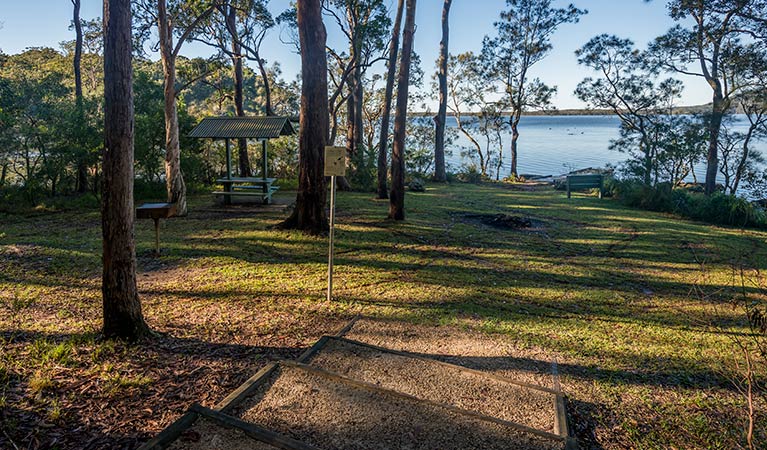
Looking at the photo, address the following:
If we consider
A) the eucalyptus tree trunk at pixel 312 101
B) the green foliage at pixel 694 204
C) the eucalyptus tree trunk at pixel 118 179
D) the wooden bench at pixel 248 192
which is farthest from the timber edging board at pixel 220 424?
the green foliage at pixel 694 204

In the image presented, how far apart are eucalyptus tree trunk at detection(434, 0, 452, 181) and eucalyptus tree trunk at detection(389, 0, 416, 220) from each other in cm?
1068

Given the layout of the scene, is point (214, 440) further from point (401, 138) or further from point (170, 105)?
point (170, 105)

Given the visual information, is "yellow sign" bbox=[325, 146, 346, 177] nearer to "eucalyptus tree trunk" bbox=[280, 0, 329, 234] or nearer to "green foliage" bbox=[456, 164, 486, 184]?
"eucalyptus tree trunk" bbox=[280, 0, 329, 234]

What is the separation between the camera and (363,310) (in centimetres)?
504

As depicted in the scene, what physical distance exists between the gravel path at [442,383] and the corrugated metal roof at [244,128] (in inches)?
341

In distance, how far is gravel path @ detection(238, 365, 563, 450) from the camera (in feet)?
8.55

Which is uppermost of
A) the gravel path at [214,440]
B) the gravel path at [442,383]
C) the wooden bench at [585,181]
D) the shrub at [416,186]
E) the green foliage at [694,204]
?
the wooden bench at [585,181]

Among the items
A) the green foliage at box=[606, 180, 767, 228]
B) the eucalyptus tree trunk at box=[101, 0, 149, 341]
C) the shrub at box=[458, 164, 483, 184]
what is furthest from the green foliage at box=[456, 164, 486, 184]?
the eucalyptus tree trunk at box=[101, 0, 149, 341]

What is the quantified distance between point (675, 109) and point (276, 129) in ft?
58.3

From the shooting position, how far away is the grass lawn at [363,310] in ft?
9.82

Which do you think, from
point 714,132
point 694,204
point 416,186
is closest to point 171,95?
point 416,186

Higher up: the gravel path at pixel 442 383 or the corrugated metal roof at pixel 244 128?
the corrugated metal roof at pixel 244 128

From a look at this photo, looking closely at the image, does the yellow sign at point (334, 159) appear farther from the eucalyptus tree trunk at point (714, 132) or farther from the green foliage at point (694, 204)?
the eucalyptus tree trunk at point (714, 132)

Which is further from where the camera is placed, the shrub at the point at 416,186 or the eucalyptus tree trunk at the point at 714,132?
the shrub at the point at 416,186
